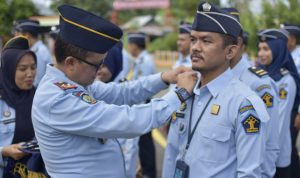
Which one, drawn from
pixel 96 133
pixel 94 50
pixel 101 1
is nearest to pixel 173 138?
pixel 96 133

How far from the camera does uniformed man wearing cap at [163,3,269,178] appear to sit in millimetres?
2283

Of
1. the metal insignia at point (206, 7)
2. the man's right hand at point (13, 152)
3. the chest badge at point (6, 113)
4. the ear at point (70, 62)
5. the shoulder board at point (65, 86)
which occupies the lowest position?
the man's right hand at point (13, 152)

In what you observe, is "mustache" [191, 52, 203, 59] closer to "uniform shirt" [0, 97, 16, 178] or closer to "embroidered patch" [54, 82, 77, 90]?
"embroidered patch" [54, 82, 77, 90]

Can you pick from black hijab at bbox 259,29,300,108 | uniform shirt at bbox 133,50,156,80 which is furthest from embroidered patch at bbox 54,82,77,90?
uniform shirt at bbox 133,50,156,80

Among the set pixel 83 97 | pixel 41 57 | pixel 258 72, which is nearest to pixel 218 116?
pixel 83 97

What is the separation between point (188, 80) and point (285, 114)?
6.36ft

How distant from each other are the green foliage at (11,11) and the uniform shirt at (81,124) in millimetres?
13832

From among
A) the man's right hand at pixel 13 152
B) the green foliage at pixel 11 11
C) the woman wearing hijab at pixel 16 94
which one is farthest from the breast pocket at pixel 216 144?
Answer: the green foliage at pixel 11 11

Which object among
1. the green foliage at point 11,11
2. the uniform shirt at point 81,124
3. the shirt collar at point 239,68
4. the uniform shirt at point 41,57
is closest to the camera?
the uniform shirt at point 81,124

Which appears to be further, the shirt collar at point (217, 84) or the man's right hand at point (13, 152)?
the man's right hand at point (13, 152)

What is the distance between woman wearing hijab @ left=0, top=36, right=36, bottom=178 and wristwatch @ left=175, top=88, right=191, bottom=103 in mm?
1400

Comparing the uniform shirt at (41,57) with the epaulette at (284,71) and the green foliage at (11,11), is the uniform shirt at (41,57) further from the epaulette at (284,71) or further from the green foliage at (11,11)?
the green foliage at (11,11)

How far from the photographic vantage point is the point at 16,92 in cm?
326

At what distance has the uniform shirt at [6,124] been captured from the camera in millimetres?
3076
